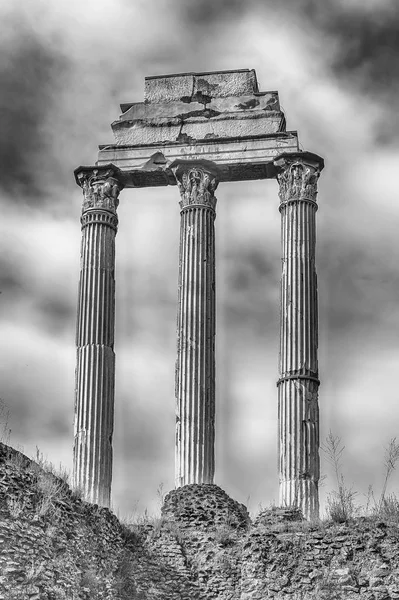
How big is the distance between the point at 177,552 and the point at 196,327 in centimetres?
643

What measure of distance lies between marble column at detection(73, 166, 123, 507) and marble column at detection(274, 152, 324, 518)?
11.5 feet

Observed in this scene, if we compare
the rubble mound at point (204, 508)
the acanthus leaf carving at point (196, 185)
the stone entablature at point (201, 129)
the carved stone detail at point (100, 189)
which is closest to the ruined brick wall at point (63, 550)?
the rubble mound at point (204, 508)

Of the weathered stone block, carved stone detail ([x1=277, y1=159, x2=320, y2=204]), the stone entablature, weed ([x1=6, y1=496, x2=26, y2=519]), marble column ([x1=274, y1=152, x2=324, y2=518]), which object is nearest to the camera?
weed ([x1=6, y1=496, x2=26, y2=519])

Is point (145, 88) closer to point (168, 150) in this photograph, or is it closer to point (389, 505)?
point (168, 150)

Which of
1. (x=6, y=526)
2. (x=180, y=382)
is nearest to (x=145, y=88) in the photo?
(x=180, y=382)

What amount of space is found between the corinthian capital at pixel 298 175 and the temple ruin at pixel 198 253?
2 cm

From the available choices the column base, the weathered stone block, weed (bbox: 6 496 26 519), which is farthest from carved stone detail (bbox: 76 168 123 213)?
weed (bbox: 6 496 26 519)

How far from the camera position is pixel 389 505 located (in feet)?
80.0

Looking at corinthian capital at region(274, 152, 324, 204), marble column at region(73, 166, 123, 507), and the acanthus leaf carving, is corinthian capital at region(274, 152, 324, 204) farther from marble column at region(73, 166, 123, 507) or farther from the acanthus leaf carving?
marble column at region(73, 166, 123, 507)

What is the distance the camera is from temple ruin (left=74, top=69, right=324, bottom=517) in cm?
2922

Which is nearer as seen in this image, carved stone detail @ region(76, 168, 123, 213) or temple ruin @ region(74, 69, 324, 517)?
temple ruin @ region(74, 69, 324, 517)

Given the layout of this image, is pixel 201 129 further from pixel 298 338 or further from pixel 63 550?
pixel 63 550

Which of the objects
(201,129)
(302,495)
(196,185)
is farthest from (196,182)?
(302,495)

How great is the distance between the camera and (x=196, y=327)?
30.2 meters
